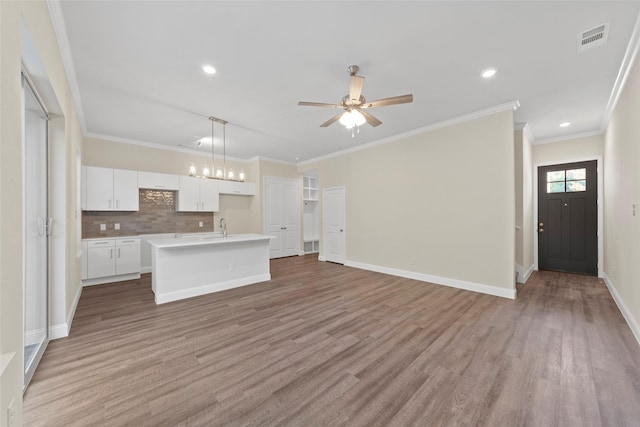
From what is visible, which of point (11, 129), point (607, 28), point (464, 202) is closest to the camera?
point (11, 129)

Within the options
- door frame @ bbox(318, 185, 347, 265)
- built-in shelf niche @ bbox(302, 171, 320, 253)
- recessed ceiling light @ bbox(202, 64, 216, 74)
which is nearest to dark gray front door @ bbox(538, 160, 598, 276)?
door frame @ bbox(318, 185, 347, 265)

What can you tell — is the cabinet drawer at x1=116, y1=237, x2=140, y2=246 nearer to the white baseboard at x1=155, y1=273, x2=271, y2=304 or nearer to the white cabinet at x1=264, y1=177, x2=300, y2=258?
the white baseboard at x1=155, y1=273, x2=271, y2=304

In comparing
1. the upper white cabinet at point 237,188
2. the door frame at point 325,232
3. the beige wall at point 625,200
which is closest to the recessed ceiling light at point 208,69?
the upper white cabinet at point 237,188

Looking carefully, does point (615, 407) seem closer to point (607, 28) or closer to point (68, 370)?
point (607, 28)

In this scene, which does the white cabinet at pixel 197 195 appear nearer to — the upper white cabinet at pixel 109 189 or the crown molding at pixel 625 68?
the upper white cabinet at pixel 109 189

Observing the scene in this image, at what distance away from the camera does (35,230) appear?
238 centimetres

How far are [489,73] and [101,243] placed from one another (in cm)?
657

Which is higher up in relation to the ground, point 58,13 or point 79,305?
point 58,13

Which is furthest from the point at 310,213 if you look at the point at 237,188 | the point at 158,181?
the point at 158,181

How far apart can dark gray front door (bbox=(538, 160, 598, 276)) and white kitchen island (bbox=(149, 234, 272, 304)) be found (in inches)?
233

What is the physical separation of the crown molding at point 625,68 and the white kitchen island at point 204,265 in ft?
16.5

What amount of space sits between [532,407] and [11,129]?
Result: 3387 millimetres

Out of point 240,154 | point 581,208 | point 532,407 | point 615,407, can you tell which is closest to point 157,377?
point 532,407

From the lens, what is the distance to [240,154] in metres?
6.64
